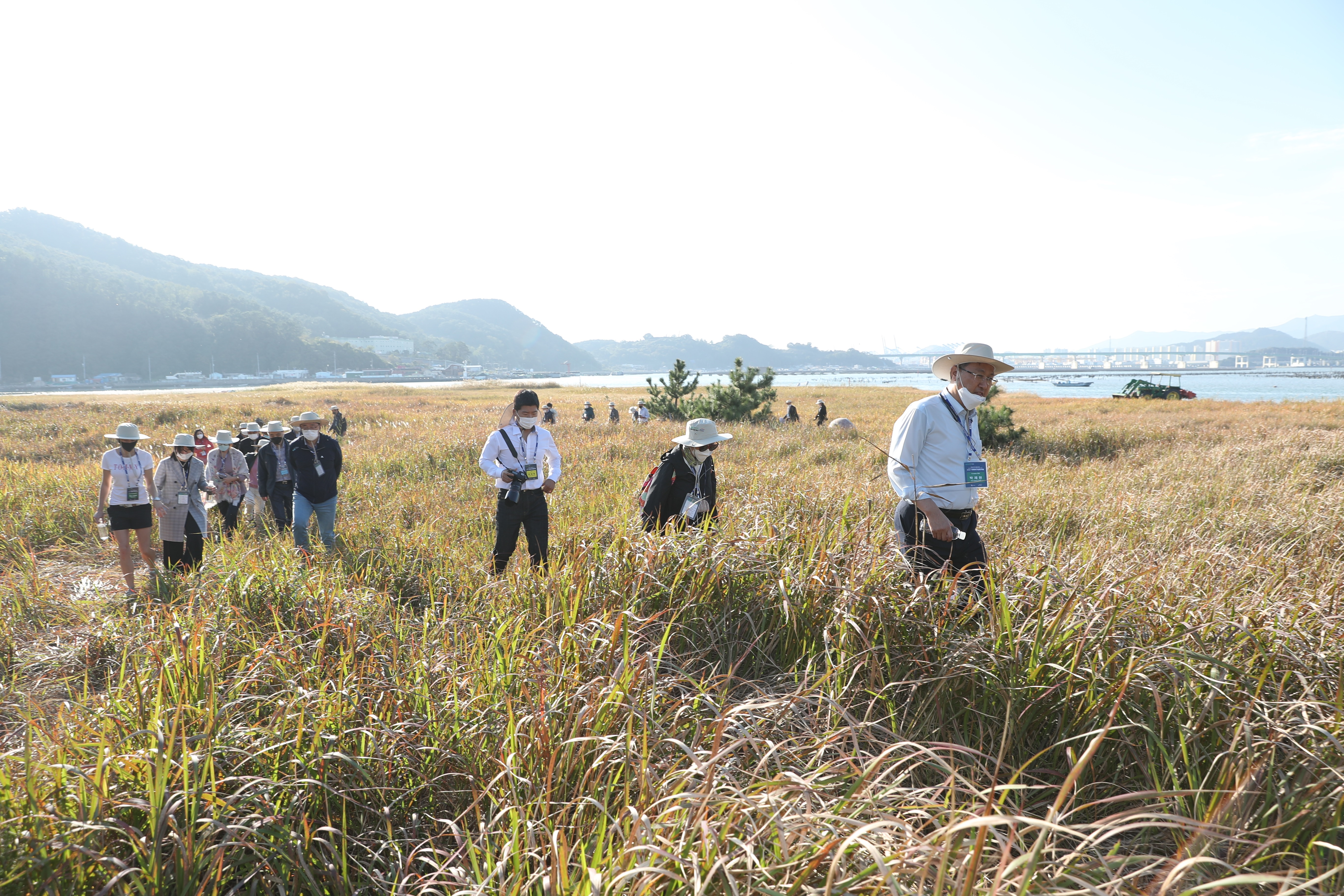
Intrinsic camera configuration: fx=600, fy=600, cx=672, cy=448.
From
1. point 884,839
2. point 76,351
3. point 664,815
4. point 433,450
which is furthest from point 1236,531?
point 76,351

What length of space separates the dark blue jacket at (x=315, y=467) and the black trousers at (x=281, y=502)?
669mm

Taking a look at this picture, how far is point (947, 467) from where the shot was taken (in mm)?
3816

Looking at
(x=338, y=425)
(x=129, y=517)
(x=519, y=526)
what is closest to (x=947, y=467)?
(x=519, y=526)

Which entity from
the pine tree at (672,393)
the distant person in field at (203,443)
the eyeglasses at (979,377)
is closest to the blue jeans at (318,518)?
the distant person in field at (203,443)

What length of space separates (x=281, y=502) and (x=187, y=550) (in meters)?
1.38

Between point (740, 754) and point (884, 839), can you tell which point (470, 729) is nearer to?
point (740, 754)

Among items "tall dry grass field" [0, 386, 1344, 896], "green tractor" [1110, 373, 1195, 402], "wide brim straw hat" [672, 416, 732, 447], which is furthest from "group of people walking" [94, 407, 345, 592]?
"green tractor" [1110, 373, 1195, 402]

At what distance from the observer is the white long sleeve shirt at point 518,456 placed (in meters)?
5.14

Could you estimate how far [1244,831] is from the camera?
1.78 metres

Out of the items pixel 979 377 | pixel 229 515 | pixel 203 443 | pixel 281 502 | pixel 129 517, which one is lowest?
pixel 229 515

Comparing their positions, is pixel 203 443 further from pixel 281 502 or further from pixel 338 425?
pixel 338 425

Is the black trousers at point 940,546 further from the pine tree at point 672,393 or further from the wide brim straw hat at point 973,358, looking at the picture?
the pine tree at point 672,393

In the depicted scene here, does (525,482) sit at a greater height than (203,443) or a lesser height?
lesser

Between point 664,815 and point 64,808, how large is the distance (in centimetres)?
200
